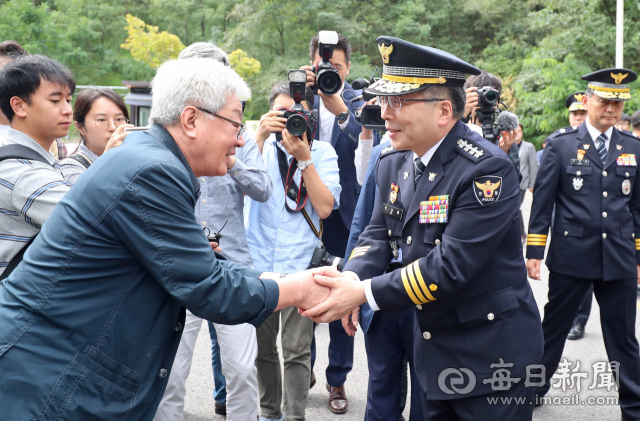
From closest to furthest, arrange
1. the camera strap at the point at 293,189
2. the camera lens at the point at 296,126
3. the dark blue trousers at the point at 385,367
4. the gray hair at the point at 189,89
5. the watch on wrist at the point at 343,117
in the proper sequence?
the gray hair at the point at 189,89
the dark blue trousers at the point at 385,367
the camera lens at the point at 296,126
the camera strap at the point at 293,189
the watch on wrist at the point at 343,117

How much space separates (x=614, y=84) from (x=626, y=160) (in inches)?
22.1

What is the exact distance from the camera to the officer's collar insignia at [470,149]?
247 centimetres

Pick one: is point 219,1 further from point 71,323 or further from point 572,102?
point 71,323

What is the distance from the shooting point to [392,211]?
283 cm

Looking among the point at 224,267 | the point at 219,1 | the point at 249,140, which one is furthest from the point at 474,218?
the point at 219,1

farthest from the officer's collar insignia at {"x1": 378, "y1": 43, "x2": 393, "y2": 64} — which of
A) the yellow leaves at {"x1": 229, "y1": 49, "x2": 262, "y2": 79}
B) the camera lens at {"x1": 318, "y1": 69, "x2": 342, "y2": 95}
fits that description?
the yellow leaves at {"x1": 229, "y1": 49, "x2": 262, "y2": 79}

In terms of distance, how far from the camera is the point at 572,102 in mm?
7695

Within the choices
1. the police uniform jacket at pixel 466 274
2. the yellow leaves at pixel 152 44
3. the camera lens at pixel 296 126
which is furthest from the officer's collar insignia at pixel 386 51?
the yellow leaves at pixel 152 44

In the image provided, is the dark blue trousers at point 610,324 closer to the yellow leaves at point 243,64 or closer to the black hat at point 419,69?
the black hat at point 419,69

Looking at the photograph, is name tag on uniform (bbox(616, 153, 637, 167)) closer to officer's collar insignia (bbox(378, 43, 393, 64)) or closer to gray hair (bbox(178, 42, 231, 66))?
officer's collar insignia (bbox(378, 43, 393, 64))

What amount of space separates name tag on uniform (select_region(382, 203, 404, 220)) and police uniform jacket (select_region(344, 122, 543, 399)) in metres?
0.12

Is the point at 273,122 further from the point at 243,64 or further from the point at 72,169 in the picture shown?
the point at 243,64

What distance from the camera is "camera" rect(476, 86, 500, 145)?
12.8ft

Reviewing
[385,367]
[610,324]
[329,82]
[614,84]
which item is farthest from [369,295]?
[614,84]
